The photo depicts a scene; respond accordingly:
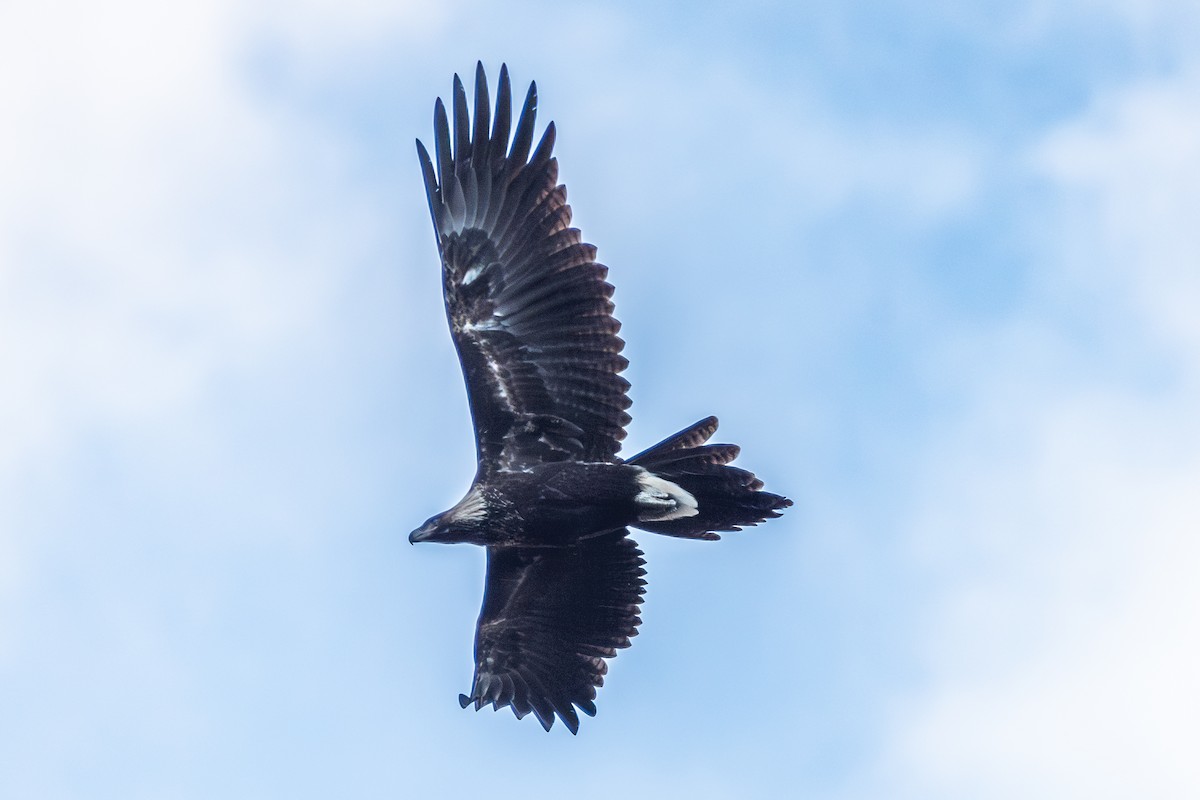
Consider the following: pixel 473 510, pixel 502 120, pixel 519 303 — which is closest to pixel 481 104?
pixel 502 120

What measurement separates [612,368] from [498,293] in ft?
3.87

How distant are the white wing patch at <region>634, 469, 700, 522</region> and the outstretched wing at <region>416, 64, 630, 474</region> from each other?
449mm

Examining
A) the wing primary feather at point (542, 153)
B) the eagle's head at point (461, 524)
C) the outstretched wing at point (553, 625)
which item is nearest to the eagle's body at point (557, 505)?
the eagle's head at point (461, 524)

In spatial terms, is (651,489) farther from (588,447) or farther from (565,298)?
(565,298)

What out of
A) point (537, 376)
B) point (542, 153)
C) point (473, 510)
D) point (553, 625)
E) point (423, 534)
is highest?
point (542, 153)

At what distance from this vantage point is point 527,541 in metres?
16.5

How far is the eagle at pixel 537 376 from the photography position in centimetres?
1608

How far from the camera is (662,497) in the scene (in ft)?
52.4

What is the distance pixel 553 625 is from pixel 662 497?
1897 millimetres

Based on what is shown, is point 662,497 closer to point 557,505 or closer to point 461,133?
point 557,505

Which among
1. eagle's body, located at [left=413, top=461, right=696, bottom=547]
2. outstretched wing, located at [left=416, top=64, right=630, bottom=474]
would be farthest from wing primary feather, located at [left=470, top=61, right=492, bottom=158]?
eagle's body, located at [left=413, top=461, right=696, bottom=547]

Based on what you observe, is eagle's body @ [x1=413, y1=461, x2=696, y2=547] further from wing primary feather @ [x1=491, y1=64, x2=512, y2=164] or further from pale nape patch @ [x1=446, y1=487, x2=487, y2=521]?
wing primary feather @ [x1=491, y1=64, x2=512, y2=164]

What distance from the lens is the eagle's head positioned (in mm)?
16312

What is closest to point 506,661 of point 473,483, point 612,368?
point 473,483
